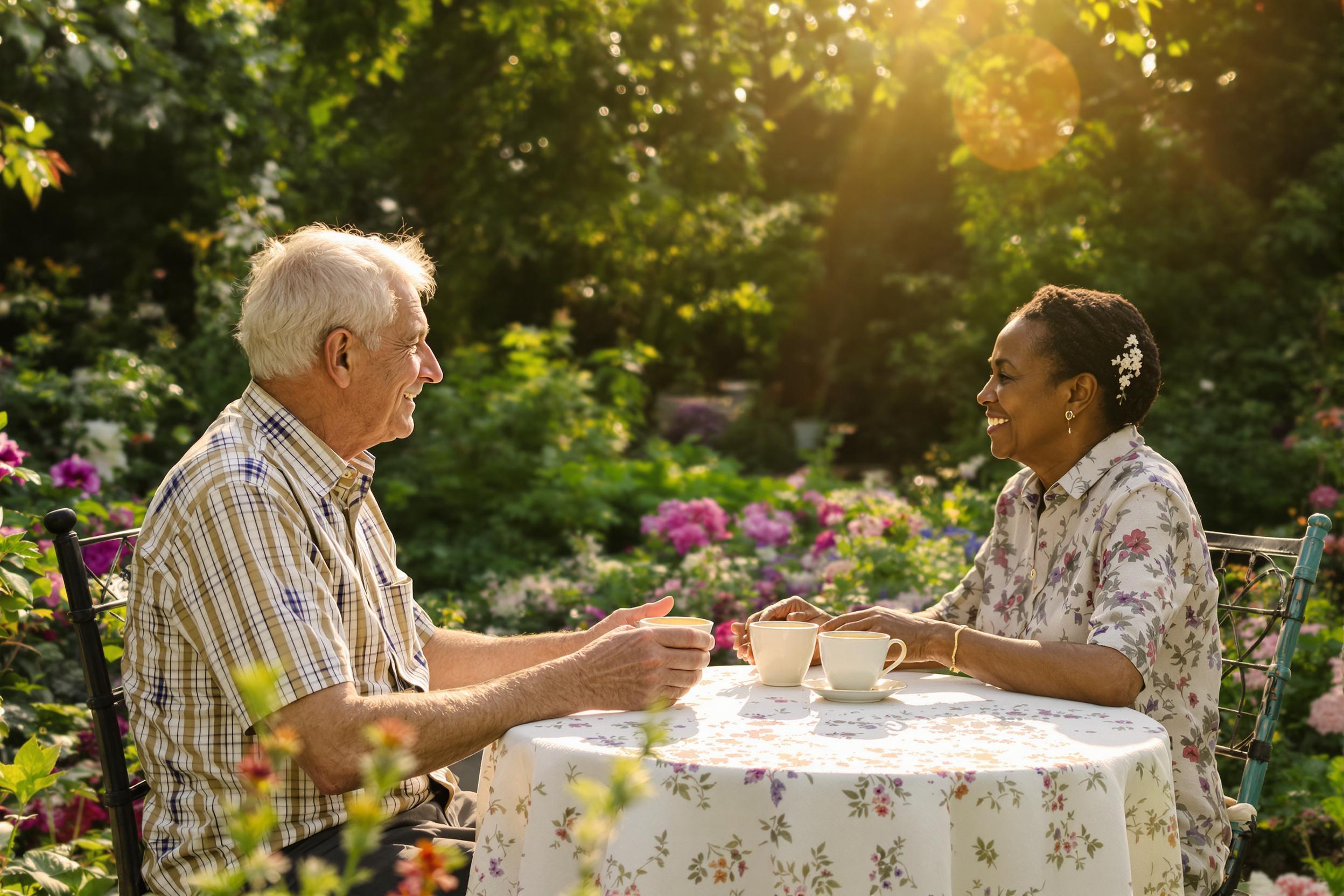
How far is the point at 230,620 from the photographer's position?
167 cm

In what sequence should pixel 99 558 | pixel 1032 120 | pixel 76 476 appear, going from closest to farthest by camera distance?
1. pixel 99 558
2. pixel 76 476
3. pixel 1032 120

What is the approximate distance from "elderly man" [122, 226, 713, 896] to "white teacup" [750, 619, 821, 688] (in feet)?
0.49

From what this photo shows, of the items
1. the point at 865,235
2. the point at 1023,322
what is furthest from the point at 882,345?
the point at 1023,322

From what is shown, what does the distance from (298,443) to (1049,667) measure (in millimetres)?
1410

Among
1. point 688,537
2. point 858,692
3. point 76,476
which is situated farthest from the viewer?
point 688,537

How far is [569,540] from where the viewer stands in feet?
18.3

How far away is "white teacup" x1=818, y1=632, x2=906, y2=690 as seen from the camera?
6.39 ft

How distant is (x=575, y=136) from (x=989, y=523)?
4715 millimetres

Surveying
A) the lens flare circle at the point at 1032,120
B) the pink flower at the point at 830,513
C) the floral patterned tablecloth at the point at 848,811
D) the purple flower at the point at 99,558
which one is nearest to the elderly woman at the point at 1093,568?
the floral patterned tablecloth at the point at 848,811

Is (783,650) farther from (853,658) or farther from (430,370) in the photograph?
(430,370)

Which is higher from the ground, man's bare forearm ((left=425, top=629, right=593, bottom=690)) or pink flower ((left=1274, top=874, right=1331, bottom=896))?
man's bare forearm ((left=425, top=629, right=593, bottom=690))

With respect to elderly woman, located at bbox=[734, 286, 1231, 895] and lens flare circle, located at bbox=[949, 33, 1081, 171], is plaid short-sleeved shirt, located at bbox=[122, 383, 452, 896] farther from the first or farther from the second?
lens flare circle, located at bbox=[949, 33, 1081, 171]

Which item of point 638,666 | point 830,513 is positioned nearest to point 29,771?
point 638,666

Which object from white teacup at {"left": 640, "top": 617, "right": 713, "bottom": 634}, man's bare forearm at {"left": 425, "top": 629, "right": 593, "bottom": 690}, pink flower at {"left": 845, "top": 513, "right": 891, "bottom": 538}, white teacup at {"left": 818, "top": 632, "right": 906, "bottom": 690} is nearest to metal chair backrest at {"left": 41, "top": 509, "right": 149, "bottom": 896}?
man's bare forearm at {"left": 425, "top": 629, "right": 593, "bottom": 690}
